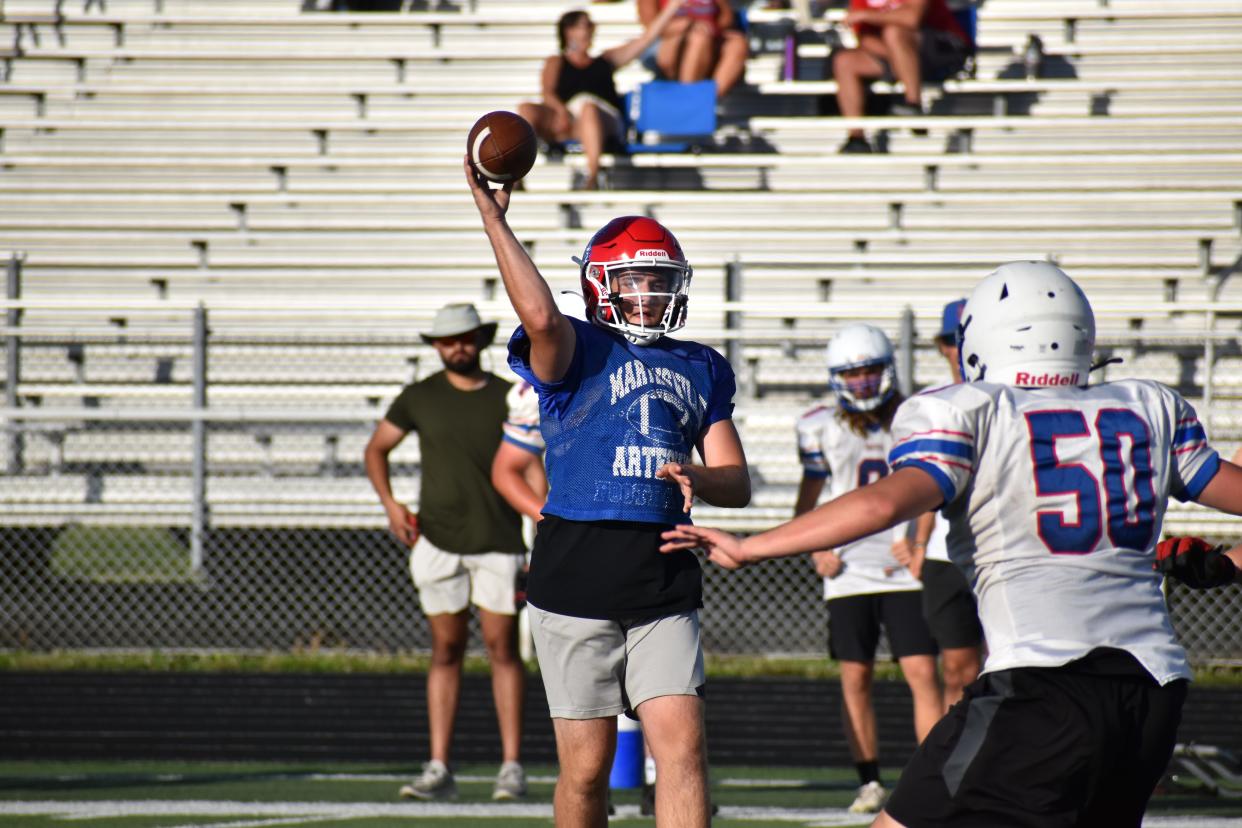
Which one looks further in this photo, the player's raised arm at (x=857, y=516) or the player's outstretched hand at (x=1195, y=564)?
the player's outstretched hand at (x=1195, y=564)

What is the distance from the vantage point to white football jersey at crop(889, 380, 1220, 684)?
2.88m

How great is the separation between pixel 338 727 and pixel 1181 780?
12.7ft

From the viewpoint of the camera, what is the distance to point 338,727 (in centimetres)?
770

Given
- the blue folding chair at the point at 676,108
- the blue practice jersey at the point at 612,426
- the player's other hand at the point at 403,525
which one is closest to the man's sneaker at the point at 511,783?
the player's other hand at the point at 403,525

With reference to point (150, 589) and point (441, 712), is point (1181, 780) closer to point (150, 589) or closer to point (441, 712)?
point (441, 712)

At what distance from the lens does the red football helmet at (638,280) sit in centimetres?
371

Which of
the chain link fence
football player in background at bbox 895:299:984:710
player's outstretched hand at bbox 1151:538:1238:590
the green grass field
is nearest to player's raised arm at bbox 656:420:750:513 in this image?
player's outstretched hand at bbox 1151:538:1238:590

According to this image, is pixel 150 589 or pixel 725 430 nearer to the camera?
pixel 725 430

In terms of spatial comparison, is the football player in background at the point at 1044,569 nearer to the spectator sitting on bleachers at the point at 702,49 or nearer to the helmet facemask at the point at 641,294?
the helmet facemask at the point at 641,294

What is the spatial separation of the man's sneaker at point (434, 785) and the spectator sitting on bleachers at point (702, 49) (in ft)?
25.6

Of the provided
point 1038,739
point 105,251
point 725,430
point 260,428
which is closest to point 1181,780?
point 725,430

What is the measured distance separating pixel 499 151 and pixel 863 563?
128 inches

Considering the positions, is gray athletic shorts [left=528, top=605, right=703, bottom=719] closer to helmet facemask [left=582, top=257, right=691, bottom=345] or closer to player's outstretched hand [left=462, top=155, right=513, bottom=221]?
helmet facemask [left=582, top=257, right=691, bottom=345]

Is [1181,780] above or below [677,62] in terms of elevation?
below
